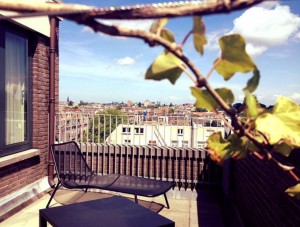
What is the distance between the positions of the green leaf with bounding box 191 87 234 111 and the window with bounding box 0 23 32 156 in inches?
175

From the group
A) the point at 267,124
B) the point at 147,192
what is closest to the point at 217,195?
the point at 147,192

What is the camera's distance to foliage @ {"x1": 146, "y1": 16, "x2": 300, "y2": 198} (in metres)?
0.41

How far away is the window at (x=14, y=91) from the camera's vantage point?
4328 millimetres

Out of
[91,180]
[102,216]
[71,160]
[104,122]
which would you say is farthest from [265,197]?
[71,160]

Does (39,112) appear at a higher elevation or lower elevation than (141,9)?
lower

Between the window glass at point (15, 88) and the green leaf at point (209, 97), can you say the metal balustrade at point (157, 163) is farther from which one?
the green leaf at point (209, 97)

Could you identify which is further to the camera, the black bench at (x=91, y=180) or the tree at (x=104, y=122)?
the tree at (x=104, y=122)

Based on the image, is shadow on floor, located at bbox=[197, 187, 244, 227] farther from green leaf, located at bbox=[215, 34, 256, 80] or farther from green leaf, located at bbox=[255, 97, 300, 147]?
green leaf, located at bbox=[215, 34, 256, 80]

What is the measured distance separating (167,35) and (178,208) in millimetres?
4612

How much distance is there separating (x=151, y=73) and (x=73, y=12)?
0.45ft

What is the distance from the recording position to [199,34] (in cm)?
41

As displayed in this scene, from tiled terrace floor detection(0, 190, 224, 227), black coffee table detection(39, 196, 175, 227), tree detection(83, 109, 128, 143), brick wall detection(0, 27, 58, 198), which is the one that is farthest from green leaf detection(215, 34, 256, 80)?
tree detection(83, 109, 128, 143)

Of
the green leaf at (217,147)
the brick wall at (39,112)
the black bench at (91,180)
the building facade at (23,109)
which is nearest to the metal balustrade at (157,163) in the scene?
the black bench at (91,180)

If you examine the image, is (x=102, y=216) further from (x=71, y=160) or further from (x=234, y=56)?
(x=234, y=56)
